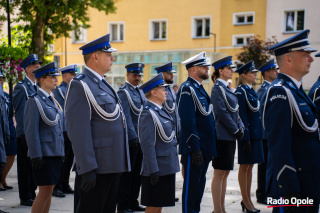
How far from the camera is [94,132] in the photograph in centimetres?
428

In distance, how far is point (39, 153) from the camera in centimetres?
568

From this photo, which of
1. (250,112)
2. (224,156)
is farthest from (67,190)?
(250,112)

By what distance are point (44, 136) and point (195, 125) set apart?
196cm

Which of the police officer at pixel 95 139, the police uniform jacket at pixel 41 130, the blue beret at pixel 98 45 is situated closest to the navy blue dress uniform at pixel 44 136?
the police uniform jacket at pixel 41 130

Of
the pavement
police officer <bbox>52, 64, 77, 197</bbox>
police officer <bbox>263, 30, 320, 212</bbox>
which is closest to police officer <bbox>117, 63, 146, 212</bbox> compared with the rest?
the pavement

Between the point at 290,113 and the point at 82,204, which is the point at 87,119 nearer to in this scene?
the point at 82,204

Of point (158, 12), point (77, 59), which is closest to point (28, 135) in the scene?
point (158, 12)

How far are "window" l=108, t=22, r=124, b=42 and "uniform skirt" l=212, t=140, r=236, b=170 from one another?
32.4m

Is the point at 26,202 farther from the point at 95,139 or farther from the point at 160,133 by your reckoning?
the point at 95,139

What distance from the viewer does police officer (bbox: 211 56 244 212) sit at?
6.45 meters

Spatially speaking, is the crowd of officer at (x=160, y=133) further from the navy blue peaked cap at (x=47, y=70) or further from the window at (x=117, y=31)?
the window at (x=117, y=31)

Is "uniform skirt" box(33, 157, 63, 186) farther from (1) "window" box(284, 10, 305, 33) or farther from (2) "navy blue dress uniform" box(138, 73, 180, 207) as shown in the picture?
(1) "window" box(284, 10, 305, 33)

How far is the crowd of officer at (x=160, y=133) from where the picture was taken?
3.86 m

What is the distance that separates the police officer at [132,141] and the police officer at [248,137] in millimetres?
1610
